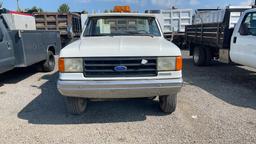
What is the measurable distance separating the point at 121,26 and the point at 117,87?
1.89 m

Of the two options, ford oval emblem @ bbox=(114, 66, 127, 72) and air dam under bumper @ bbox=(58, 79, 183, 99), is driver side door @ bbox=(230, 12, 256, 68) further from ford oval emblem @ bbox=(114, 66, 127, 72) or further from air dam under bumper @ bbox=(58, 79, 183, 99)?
ford oval emblem @ bbox=(114, 66, 127, 72)

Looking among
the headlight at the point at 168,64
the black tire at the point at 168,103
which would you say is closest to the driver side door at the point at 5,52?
the black tire at the point at 168,103

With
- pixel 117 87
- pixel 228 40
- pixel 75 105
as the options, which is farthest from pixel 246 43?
pixel 75 105

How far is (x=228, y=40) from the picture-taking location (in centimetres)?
746

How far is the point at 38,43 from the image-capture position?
8.18 meters

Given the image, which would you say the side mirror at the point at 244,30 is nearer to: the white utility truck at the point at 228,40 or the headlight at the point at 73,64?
the white utility truck at the point at 228,40

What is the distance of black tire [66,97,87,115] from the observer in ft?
14.8

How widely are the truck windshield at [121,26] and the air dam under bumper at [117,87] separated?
63.5 inches

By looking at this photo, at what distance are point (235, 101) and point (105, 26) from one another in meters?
3.15

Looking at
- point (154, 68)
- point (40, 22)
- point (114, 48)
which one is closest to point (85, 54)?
point (114, 48)

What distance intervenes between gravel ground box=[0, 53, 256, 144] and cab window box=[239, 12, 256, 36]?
54.7 inches

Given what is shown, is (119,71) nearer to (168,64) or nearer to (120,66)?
(120,66)

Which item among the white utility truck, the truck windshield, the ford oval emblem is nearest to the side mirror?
the white utility truck

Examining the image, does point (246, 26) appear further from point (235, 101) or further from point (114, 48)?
point (114, 48)
